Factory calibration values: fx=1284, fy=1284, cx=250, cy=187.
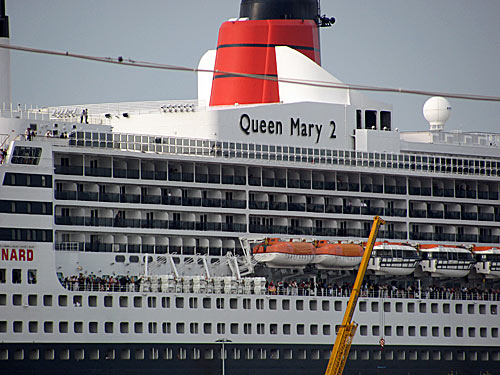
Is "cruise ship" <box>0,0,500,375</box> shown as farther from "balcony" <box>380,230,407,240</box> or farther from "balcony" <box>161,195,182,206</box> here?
"balcony" <box>380,230,407,240</box>

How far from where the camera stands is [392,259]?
66.8m

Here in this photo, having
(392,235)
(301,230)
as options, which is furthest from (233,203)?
(392,235)

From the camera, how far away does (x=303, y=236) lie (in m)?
66.4

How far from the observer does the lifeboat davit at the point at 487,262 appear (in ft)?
231

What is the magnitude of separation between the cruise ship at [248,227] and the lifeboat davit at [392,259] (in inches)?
3.9

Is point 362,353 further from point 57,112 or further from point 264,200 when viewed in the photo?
point 57,112

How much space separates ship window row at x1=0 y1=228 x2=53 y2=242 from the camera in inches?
2207

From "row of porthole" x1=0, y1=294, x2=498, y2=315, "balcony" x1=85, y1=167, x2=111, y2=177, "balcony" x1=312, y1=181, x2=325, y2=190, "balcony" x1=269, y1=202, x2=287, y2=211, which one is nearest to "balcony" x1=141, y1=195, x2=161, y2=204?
"balcony" x1=85, y1=167, x2=111, y2=177

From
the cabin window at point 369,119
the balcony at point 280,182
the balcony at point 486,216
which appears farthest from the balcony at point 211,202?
the balcony at point 486,216

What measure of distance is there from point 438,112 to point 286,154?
13573 mm

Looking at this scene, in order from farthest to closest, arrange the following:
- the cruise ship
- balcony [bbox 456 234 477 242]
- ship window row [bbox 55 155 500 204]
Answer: balcony [bbox 456 234 477 242] → ship window row [bbox 55 155 500 204] → the cruise ship

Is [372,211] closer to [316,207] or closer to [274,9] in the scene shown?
[316,207]

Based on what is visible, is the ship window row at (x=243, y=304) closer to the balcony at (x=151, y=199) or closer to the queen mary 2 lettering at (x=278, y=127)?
the balcony at (x=151, y=199)

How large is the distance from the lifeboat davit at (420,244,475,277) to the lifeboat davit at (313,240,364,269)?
5019mm
